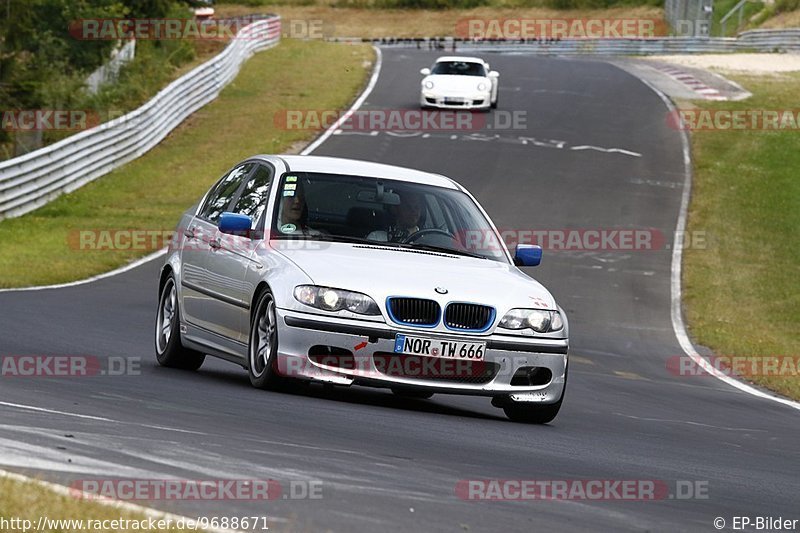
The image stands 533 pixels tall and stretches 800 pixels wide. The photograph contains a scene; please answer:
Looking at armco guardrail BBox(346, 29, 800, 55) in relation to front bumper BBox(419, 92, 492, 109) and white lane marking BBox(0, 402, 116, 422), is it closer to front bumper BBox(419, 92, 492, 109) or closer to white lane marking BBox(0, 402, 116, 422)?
front bumper BBox(419, 92, 492, 109)

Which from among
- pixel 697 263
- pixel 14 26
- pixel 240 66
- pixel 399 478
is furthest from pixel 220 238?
pixel 240 66

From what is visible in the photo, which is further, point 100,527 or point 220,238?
point 220,238

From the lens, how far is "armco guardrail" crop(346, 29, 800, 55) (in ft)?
197

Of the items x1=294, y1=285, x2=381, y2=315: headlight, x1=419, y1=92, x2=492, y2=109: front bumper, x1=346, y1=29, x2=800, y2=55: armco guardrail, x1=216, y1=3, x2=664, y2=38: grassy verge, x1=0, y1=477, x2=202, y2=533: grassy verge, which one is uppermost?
x1=0, y1=477, x2=202, y2=533: grassy verge

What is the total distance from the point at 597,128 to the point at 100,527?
3294cm

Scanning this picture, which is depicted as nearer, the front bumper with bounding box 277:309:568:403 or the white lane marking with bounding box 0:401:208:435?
the white lane marking with bounding box 0:401:208:435

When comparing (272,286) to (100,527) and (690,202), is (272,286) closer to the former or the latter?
(100,527)

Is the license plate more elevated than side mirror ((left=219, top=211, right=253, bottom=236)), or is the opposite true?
side mirror ((left=219, top=211, right=253, bottom=236))

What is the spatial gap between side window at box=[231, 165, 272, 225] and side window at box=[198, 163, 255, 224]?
7.7 inches

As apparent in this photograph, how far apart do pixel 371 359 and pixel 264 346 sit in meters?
0.80

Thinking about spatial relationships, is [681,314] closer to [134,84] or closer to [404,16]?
[134,84]

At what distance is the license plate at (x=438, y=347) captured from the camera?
9.14 m

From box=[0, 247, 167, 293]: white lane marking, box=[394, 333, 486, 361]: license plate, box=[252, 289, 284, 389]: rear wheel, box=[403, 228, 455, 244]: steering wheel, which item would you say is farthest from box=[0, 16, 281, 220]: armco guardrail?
box=[394, 333, 486, 361]: license plate

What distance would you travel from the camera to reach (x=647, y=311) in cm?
1977
